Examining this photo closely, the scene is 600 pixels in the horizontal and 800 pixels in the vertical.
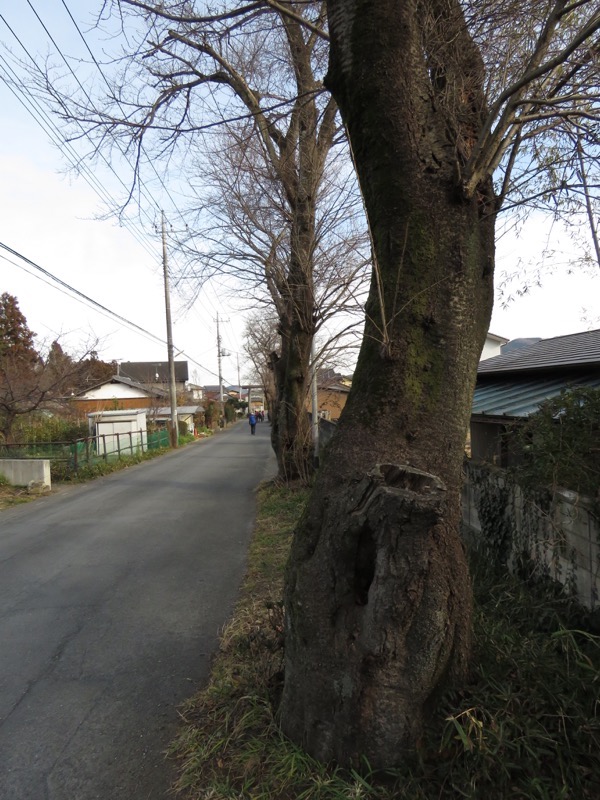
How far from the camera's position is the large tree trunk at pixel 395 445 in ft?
7.54

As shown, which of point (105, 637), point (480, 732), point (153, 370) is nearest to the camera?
point (480, 732)

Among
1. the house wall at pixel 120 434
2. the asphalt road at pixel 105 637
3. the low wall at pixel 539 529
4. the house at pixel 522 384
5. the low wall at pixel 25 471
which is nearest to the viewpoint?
the asphalt road at pixel 105 637

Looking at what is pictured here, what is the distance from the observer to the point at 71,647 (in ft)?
13.5

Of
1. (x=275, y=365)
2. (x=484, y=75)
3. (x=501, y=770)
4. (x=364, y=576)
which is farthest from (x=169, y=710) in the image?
(x=275, y=365)

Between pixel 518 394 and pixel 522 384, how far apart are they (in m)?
0.79

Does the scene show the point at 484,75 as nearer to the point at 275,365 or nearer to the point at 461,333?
the point at 461,333

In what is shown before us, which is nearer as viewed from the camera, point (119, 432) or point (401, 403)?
point (401, 403)

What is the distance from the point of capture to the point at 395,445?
262 cm

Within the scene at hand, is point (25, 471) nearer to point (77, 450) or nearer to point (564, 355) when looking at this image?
point (77, 450)

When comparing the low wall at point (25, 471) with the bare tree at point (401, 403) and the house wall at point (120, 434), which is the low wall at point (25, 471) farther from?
the bare tree at point (401, 403)

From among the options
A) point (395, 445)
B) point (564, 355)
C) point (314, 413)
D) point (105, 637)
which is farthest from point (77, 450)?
point (395, 445)

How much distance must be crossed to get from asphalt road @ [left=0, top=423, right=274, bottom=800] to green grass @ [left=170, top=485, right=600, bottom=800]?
26 cm

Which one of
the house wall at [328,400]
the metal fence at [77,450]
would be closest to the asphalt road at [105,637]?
the metal fence at [77,450]

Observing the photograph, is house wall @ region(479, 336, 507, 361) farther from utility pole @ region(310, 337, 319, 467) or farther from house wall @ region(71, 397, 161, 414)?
utility pole @ region(310, 337, 319, 467)
